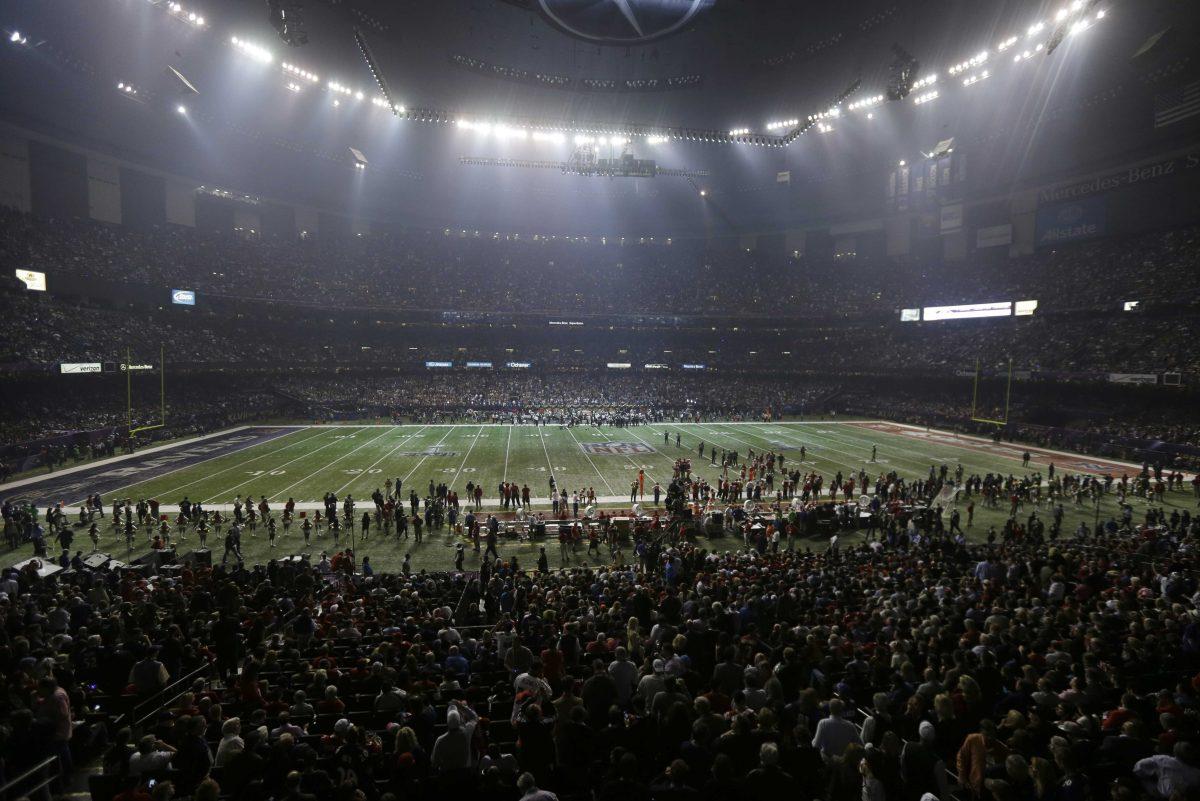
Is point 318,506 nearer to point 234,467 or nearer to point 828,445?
point 234,467

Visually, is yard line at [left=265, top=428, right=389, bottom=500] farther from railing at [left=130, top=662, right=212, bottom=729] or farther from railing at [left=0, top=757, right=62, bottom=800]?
railing at [left=0, top=757, right=62, bottom=800]

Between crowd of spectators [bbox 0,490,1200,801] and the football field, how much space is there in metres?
10.1

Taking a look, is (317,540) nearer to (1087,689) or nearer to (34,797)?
(34,797)

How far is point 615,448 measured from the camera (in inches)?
1672

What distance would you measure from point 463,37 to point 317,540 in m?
29.8

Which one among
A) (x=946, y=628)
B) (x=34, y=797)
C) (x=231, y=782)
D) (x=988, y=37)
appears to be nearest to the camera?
(x=231, y=782)

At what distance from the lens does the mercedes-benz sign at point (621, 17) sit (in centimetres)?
2898

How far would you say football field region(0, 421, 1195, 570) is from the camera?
2623 centimetres

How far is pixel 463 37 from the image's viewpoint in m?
34.6

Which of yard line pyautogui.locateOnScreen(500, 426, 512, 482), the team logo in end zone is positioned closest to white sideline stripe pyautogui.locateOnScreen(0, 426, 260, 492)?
yard line pyautogui.locateOnScreen(500, 426, 512, 482)

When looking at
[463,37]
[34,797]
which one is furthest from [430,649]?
[463,37]

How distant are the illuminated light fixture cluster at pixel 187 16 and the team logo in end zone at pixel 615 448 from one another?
1689 inches

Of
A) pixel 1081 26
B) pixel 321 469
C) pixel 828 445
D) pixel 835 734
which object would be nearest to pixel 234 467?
pixel 321 469

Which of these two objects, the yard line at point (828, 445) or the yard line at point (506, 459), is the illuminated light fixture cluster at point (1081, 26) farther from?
the yard line at point (506, 459)
